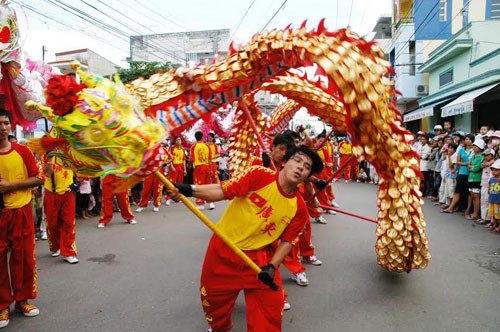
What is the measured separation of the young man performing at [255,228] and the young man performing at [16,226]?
5.50ft

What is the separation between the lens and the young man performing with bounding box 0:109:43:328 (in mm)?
2723

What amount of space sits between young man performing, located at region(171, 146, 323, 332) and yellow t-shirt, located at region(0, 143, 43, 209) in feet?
5.86

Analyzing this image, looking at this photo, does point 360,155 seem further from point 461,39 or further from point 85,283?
point 461,39

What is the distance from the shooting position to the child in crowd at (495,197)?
5.20m

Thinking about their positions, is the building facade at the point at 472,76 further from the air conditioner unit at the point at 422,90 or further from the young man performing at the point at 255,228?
the young man performing at the point at 255,228

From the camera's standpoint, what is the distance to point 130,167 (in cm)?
170

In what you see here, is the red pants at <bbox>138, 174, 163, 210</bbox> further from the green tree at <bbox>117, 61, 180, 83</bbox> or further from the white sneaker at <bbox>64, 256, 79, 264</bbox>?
the green tree at <bbox>117, 61, 180, 83</bbox>

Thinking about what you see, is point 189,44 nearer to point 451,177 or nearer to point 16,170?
point 451,177

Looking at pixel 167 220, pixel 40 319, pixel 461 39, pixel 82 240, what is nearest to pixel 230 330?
pixel 40 319

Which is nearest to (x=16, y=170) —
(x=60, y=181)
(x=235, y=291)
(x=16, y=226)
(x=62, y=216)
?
(x=16, y=226)

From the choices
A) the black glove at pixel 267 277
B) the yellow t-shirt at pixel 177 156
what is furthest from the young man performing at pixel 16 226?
the yellow t-shirt at pixel 177 156

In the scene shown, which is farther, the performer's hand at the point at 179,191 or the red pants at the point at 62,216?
the red pants at the point at 62,216

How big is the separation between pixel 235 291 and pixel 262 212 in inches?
21.8

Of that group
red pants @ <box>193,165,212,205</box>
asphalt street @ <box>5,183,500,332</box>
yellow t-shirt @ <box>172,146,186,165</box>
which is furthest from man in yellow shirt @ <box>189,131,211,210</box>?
asphalt street @ <box>5,183,500,332</box>
